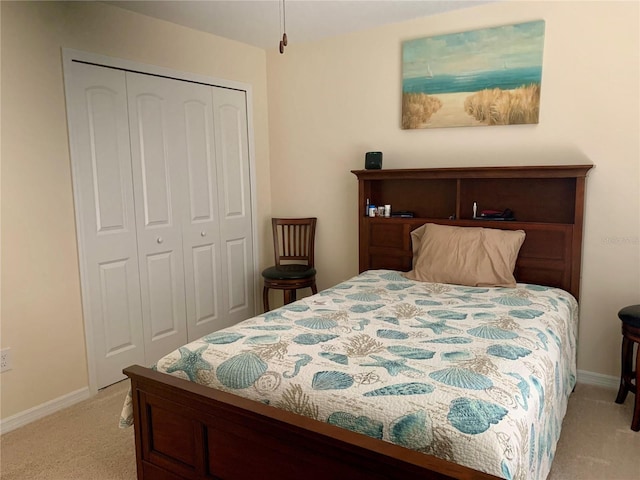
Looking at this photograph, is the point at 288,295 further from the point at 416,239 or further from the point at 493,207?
the point at 493,207

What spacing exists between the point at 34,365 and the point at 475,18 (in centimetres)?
338

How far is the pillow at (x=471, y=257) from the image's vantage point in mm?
2938

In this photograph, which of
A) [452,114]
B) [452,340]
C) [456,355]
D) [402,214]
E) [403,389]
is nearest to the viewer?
[403,389]

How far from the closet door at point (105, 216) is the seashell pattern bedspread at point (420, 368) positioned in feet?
4.07

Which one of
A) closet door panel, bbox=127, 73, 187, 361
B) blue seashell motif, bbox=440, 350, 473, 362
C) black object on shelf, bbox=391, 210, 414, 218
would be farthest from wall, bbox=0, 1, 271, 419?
blue seashell motif, bbox=440, 350, 473, 362

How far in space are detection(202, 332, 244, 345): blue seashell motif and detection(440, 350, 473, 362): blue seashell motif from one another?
0.83m

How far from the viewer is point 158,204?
11.1ft

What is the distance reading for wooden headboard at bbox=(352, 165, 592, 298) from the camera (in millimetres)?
2961

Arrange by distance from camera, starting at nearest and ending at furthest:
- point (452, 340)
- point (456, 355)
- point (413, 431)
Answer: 1. point (413, 431)
2. point (456, 355)
3. point (452, 340)

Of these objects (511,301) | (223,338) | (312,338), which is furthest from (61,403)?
(511,301)

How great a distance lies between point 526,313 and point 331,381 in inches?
47.1

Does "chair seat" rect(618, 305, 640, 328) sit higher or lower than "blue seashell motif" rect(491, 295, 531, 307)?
lower

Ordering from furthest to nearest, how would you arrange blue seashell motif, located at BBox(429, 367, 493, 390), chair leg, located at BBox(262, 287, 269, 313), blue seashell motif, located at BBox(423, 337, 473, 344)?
chair leg, located at BBox(262, 287, 269, 313), blue seashell motif, located at BBox(423, 337, 473, 344), blue seashell motif, located at BBox(429, 367, 493, 390)

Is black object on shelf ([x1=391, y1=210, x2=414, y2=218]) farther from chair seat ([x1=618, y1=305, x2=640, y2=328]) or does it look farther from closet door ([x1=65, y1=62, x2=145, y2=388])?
closet door ([x1=65, y1=62, x2=145, y2=388])
